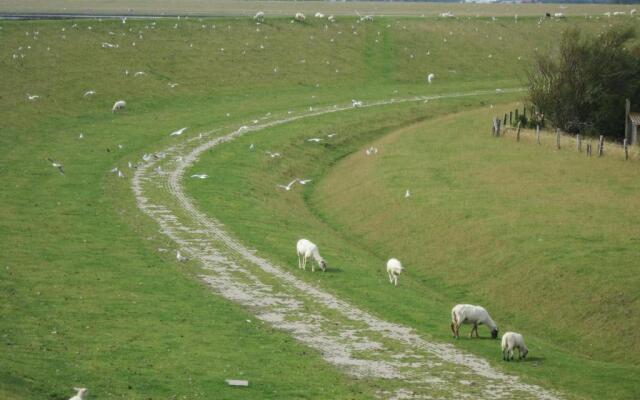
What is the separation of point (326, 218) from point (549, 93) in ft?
101

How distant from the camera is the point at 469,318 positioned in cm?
3838

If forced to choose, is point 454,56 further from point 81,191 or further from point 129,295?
point 129,295

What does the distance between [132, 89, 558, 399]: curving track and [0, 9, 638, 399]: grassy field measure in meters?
0.98

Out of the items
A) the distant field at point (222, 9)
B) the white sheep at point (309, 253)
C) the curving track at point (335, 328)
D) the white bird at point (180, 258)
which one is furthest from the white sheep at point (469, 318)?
the distant field at point (222, 9)

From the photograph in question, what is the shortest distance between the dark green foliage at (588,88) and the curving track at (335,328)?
38.3 metres

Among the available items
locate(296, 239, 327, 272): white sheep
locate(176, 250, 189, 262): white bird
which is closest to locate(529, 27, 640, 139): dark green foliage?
locate(296, 239, 327, 272): white sheep

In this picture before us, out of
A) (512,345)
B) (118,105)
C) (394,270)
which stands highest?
(118,105)

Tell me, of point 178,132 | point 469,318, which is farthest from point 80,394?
point 178,132

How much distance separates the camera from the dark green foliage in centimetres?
8469

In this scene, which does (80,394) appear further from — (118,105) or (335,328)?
(118,105)

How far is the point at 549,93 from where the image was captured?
283ft

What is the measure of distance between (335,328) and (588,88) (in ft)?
173

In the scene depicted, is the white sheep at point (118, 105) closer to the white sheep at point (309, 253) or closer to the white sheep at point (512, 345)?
the white sheep at point (309, 253)

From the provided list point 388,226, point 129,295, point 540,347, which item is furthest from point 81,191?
point 540,347
